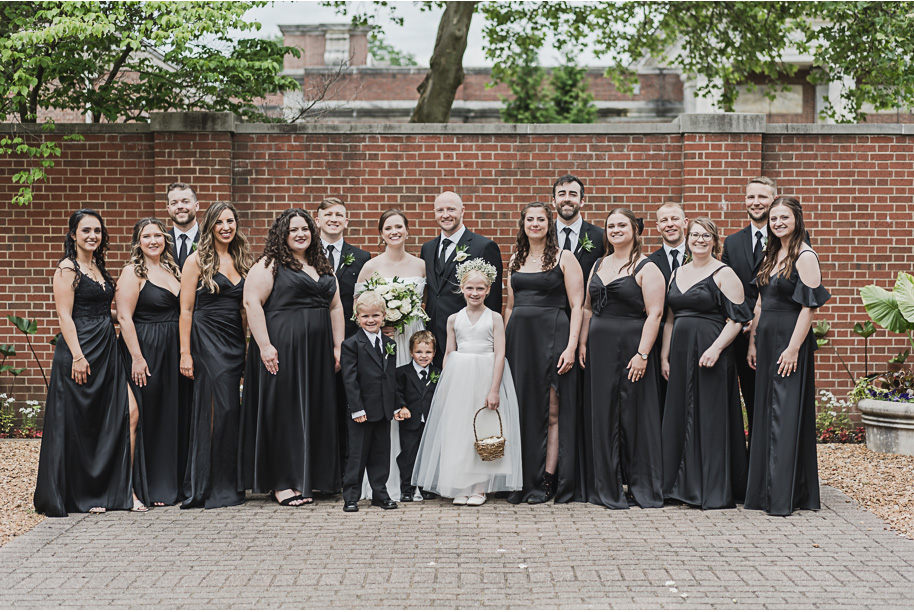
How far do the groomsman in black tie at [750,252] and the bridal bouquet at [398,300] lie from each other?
2.59 m

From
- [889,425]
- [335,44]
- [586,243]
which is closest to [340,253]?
[586,243]

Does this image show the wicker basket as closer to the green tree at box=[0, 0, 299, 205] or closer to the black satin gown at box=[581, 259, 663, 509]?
the black satin gown at box=[581, 259, 663, 509]

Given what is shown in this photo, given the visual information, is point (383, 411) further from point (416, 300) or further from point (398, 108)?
point (398, 108)

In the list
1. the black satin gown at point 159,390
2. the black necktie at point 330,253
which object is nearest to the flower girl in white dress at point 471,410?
the black necktie at point 330,253

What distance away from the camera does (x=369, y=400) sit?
21.8ft

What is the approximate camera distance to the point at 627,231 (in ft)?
22.3

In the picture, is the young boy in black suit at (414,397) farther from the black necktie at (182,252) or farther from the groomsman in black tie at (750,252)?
the groomsman in black tie at (750,252)

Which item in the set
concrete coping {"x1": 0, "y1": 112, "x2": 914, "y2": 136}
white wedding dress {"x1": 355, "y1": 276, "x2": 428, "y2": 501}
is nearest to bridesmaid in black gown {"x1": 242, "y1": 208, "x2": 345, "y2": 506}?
white wedding dress {"x1": 355, "y1": 276, "x2": 428, "y2": 501}

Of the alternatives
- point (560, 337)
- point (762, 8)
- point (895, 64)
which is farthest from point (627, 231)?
point (762, 8)

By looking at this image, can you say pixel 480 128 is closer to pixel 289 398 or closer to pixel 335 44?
pixel 289 398

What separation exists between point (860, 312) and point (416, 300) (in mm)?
5534

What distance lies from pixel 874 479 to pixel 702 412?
2119mm

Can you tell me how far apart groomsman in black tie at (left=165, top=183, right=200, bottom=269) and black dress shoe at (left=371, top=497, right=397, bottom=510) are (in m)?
2.49

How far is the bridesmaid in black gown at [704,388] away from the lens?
668 cm
